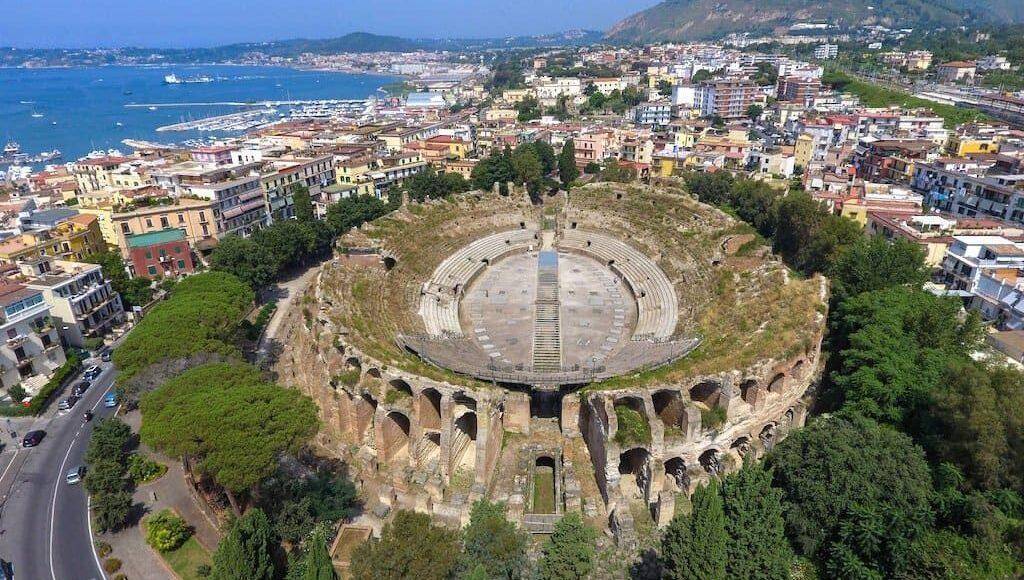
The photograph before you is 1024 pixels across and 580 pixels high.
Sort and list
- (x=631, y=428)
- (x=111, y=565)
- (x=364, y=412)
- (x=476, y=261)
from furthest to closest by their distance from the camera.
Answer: (x=476, y=261) → (x=364, y=412) → (x=631, y=428) → (x=111, y=565)

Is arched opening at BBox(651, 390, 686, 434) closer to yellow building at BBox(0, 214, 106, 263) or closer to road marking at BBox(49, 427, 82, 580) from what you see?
road marking at BBox(49, 427, 82, 580)

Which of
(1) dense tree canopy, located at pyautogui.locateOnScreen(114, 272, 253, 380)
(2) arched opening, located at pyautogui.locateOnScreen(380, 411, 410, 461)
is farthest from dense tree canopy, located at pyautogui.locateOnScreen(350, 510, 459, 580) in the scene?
(1) dense tree canopy, located at pyautogui.locateOnScreen(114, 272, 253, 380)

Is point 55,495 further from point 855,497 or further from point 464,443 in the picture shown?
point 855,497

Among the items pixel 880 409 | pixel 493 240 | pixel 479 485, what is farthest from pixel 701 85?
pixel 479 485

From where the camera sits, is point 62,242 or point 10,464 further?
point 62,242

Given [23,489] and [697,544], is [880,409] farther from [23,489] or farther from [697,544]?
[23,489]

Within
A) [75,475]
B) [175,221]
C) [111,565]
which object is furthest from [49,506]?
[175,221]

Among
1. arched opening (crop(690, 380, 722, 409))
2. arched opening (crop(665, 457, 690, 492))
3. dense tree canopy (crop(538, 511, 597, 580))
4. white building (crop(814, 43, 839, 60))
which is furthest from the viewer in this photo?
white building (crop(814, 43, 839, 60))

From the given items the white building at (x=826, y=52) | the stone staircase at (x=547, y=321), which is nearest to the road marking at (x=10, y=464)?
the stone staircase at (x=547, y=321)
